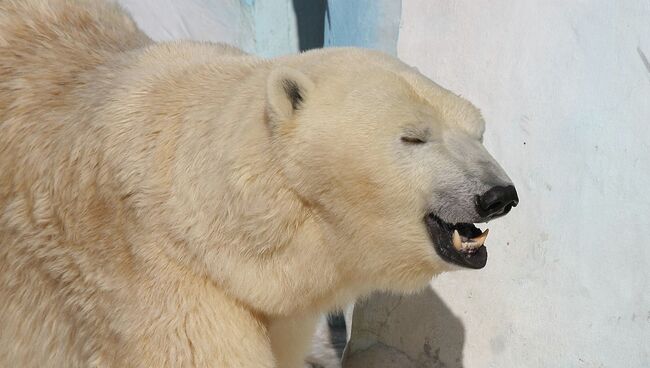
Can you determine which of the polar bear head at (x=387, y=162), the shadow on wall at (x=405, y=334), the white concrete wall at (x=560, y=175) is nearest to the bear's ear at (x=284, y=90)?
the polar bear head at (x=387, y=162)

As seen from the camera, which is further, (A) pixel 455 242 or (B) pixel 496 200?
(A) pixel 455 242

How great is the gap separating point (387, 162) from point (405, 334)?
1.36 m

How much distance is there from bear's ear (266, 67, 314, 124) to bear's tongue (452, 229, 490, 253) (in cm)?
43

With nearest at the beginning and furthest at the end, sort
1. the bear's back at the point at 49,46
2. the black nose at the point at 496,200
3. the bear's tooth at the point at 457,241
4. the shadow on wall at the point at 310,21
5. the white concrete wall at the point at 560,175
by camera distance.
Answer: the black nose at the point at 496,200 < the bear's tooth at the point at 457,241 < the bear's back at the point at 49,46 < the white concrete wall at the point at 560,175 < the shadow on wall at the point at 310,21

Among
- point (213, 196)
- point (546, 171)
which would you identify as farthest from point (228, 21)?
point (213, 196)

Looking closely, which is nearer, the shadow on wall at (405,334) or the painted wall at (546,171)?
the painted wall at (546,171)

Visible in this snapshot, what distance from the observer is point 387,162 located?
1728 mm

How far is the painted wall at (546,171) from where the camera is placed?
2.52 metres

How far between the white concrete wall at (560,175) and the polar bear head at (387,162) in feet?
2.83

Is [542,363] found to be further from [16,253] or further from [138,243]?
[16,253]

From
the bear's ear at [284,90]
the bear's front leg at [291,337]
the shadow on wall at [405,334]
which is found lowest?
the shadow on wall at [405,334]

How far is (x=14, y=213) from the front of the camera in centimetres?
203

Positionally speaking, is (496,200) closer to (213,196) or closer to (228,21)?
(213,196)

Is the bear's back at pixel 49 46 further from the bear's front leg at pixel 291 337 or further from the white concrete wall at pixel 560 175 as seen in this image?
the white concrete wall at pixel 560 175
